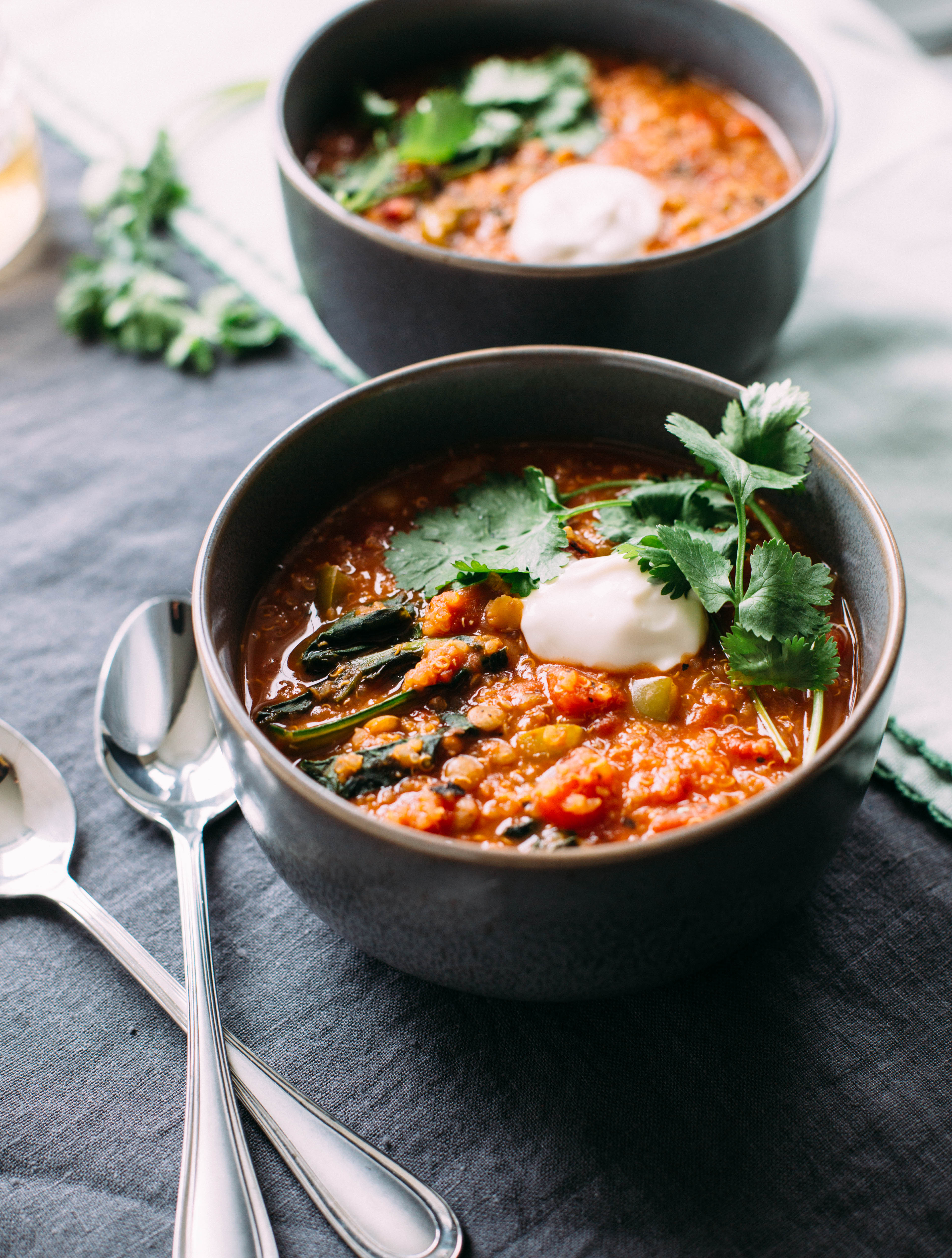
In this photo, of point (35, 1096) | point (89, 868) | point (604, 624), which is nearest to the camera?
point (35, 1096)

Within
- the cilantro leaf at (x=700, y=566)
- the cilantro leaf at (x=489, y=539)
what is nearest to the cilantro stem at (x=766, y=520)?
the cilantro leaf at (x=700, y=566)

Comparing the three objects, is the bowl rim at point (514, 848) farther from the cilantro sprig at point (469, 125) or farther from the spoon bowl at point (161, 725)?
the cilantro sprig at point (469, 125)

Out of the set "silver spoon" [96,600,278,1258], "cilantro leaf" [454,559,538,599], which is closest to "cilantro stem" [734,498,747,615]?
"cilantro leaf" [454,559,538,599]

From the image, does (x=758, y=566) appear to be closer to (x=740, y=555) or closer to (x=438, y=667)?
(x=740, y=555)

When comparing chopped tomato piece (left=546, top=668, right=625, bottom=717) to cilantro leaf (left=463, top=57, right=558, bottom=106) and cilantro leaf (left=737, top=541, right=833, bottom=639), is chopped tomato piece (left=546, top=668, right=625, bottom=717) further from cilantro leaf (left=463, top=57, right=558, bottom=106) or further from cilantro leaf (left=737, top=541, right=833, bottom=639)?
cilantro leaf (left=463, top=57, right=558, bottom=106)

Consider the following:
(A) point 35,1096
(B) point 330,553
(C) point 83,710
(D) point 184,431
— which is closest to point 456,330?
(B) point 330,553

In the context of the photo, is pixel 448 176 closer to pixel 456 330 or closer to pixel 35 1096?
pixel 456 330
